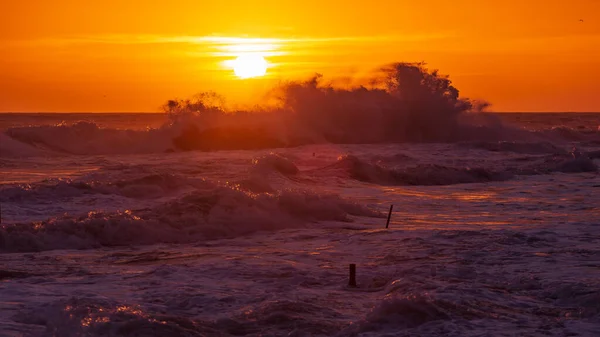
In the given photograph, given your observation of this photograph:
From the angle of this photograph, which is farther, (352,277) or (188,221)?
(188,221)

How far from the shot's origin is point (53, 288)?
Result: 8148mm

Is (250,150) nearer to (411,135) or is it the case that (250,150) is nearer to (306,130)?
(306,130)

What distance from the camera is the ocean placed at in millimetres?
6859

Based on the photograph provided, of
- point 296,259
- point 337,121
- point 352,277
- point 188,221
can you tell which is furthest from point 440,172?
point 337,121

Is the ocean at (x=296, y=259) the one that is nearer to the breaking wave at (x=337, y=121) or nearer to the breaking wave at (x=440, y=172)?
the breaking wave at (x=440, y=172)

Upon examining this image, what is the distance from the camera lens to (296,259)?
1000cm

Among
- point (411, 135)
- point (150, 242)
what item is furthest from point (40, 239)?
point (411, 135)

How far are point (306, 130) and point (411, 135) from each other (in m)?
6.64

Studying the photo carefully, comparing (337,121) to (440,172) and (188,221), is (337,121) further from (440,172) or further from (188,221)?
(188,221)

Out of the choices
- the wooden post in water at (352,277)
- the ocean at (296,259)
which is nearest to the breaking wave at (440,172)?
the ocean at (296,259)

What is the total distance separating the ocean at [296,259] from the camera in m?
6.86

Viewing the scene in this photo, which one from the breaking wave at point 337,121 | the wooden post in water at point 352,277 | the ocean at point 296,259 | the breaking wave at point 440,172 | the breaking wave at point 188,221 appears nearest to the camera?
the ocean at point 296,259

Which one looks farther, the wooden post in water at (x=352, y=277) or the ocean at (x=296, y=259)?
the wooden post in water at (x=352, y=277)

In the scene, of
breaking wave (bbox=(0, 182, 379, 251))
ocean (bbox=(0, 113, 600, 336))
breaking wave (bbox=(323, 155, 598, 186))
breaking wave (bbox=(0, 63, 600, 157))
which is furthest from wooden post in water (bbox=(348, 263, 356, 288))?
breaking wave (bbox=(0, 63, 600, 157))
